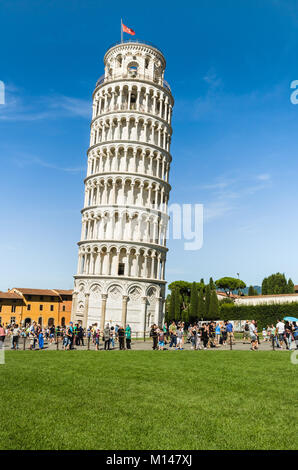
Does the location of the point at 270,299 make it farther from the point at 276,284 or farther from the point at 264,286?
the point at 264,286

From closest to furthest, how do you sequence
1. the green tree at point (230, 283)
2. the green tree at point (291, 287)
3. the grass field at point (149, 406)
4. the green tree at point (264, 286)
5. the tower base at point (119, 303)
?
1. the grass field at point (149, 406)
2. the tower base at point (119, 303)
3. the green tree at point (291, 287)
4. the green tree at point (264, 286)
5. the green tree at point (230, 283)

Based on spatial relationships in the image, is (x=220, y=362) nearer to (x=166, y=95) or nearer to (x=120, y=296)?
(x=120, y=296)

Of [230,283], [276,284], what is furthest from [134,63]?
[230,283]

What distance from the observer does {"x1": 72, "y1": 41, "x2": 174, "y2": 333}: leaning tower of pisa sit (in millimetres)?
45531

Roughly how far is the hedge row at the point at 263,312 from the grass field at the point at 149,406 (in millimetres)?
33365

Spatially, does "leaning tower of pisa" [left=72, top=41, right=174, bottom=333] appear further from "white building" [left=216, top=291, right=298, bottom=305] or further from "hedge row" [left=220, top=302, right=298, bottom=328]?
"white building" [left=216, top=291, right=298, bottom=305]

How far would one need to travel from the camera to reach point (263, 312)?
49.8 m

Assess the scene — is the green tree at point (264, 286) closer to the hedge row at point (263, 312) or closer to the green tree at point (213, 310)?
the green tree at point (213, 310)

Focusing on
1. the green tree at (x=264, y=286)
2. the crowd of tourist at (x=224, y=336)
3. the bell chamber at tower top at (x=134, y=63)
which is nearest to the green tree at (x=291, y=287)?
the green tree at (x=264, y=286)

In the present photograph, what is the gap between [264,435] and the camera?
25.1ft

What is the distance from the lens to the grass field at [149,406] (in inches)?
290

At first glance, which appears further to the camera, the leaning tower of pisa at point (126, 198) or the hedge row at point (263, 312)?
the hedge row at point (263, 312)

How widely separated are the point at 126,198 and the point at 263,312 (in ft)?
83.3

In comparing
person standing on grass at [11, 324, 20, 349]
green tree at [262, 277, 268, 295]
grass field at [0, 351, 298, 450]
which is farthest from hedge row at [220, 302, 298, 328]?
person standing on grass at [11, 324, 20, 349]
